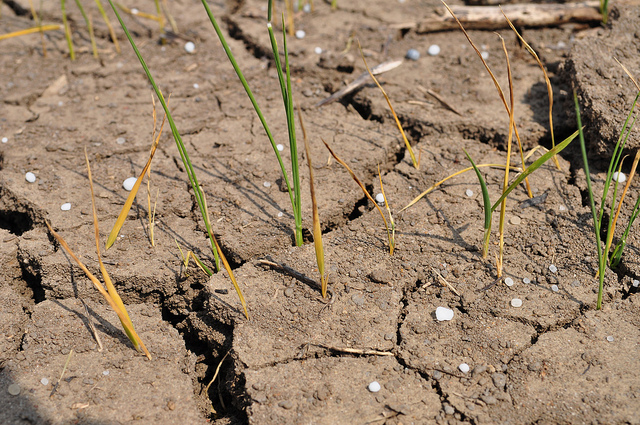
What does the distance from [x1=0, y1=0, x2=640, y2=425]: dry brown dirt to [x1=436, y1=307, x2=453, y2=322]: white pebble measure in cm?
2

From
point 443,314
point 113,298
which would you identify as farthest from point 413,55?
point 113,298

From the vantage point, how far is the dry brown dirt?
159cm

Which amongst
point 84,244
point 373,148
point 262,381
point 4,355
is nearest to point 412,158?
point 373,148

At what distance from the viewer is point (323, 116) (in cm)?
251

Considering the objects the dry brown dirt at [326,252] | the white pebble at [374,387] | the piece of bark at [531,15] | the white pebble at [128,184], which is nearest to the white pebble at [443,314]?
the dry brown dirt at [326,252]

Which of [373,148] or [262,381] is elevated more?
[373,148]

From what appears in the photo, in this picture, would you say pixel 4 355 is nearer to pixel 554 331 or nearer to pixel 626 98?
pixel 554 331

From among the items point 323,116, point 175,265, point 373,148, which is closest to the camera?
point 175,265

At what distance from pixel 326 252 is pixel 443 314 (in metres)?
0.46

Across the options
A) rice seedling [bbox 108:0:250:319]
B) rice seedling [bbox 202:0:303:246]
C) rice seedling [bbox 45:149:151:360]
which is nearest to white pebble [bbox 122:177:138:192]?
rice seedling [bbox 108:0:250:319]

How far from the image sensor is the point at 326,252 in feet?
6.34

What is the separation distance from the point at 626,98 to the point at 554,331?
1056 mm

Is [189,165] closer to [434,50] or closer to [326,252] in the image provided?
[326,252]

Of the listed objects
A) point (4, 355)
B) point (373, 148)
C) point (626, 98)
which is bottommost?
point (4, 355)
